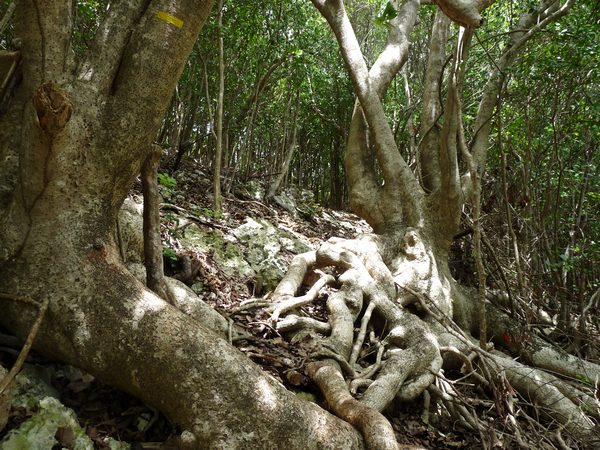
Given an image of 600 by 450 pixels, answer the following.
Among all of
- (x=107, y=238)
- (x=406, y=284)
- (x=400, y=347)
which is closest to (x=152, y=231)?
(x=107, y=238)

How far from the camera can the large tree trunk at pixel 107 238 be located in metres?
1.97

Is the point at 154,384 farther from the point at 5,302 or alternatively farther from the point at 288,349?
the point at 288,349

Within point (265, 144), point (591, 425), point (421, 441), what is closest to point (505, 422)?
point (421, 441)

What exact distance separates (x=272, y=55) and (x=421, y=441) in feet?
24.1

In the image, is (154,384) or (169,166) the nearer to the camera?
(154,384)

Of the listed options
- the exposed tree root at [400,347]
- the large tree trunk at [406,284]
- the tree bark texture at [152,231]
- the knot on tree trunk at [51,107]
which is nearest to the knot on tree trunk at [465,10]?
the large tree trunk at [406,284]

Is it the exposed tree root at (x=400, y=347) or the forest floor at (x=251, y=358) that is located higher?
the exposed tree root at (x=400, y=347)

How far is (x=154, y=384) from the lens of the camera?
6.46 ft

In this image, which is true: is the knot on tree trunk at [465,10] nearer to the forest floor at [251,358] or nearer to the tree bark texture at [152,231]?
the tree bark texture at [152,231]

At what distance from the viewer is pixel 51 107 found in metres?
2.05

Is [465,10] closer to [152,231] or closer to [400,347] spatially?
[152,231]

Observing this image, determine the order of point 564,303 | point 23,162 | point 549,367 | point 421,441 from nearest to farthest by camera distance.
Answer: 1. point 23,162
2. point 421,441
3. point 549,367
4. point 564,303

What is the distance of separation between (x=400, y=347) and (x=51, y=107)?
3.02 meters

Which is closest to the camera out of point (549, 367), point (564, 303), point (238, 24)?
point (549, 367)
